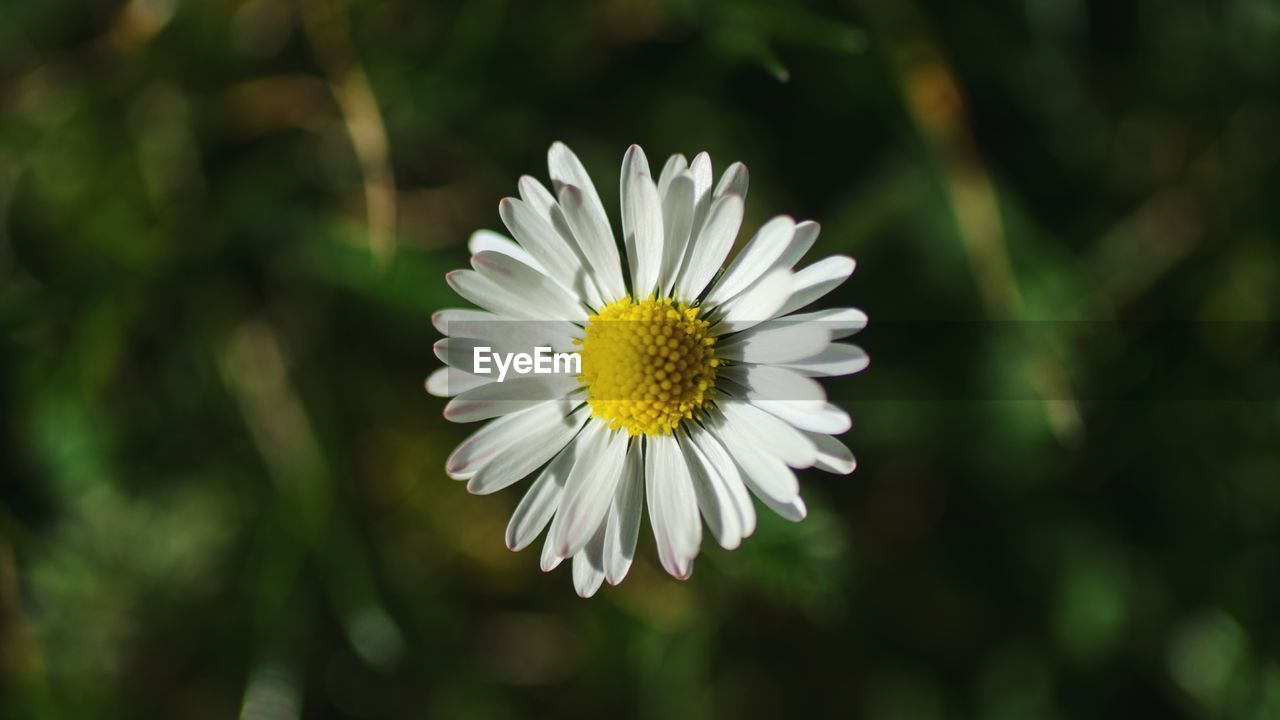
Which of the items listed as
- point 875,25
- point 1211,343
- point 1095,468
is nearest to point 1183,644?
point 1095,468

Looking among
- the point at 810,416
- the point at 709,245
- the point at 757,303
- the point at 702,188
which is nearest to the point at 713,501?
the point at 810,416

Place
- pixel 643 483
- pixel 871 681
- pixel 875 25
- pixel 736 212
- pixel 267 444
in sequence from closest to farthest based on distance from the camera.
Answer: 1. pixel 736 212
2. pixel 643 483
3. pixel 875 25
4. pixel 267 444
5. pixel 871 681

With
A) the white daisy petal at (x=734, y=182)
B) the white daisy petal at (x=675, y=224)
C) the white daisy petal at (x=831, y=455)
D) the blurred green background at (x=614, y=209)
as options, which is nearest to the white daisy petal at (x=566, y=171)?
the white daisy petal at (x=675, y=224)

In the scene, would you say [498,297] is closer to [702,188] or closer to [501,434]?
[501,434]

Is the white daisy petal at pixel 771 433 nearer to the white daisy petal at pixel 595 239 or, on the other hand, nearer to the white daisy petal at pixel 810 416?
the white daisy petal at pixel 810 416

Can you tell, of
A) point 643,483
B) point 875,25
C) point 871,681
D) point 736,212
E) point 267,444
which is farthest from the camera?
point 871,681

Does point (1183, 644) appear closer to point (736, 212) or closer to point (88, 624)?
point (736, 212)

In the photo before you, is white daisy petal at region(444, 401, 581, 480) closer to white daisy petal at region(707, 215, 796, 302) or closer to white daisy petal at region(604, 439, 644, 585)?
white daisy petal at region(604, 439, 644, 585)
